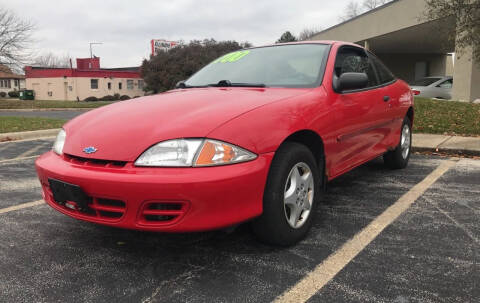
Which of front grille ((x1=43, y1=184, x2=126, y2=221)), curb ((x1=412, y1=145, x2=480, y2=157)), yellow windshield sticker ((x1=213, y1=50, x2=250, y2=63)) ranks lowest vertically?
curb ((x1=412, y1=145, x2=480, y2=157))

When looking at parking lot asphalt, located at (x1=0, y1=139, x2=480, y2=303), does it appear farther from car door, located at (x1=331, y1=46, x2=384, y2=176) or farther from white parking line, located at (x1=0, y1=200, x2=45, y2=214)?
car door, located at (x1=331, y1=46, x2=384, y2=176)

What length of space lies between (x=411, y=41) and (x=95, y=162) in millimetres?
24101

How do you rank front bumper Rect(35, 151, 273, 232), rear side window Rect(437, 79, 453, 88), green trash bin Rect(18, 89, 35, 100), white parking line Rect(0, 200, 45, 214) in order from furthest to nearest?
green trash bin Rect(18, 89, 35, 100), rear side window Rect(437, 79, 453, 88), white parking line Rect(0, 200, 45, 214), front bumper Rect(35, 151, 273, 232)

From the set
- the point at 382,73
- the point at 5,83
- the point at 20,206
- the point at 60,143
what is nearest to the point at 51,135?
the point at 20,206

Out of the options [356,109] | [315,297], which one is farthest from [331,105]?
[315,297]

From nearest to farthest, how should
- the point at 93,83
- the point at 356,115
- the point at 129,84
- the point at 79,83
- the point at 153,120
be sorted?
1. the point at 153,120
2. the point at 356,115
3. the point at 79,83
4. the point at 93,83
5. the point at 129,84

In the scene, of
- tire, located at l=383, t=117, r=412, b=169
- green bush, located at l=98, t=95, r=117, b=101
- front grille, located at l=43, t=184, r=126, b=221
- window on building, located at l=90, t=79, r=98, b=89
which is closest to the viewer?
front grille, located at l=43, t=184, r=126, b=221

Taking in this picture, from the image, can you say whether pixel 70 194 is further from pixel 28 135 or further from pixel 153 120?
pixel 28 135

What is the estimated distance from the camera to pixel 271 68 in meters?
3.52

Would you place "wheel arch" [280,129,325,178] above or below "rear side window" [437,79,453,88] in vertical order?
below

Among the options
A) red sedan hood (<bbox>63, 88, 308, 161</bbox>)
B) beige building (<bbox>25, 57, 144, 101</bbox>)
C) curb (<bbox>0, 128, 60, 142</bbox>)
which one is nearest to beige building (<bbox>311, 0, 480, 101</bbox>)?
curb (<bbox>0, 128, 60, 142</bbox>)

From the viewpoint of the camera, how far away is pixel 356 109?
351 cm

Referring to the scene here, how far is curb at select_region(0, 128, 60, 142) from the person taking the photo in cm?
873

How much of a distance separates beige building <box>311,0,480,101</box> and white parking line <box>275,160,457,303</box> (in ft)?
34.4
